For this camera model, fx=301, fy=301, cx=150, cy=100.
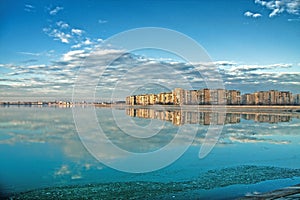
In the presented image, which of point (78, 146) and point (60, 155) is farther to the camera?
point (78, 146)

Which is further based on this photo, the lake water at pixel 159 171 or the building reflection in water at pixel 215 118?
the building reflection in water at pixel 215 118

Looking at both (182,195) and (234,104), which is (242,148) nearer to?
(182,195)

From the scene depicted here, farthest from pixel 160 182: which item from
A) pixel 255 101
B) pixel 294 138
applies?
pixel 255 101

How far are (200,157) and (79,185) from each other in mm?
5895

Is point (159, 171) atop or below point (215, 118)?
below

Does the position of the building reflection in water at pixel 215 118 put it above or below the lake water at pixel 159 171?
above

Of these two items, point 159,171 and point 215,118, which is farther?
point 215,118

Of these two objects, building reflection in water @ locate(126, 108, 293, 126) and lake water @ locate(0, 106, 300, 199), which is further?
building reflection in water @ locate(126, 108, 293, 126)

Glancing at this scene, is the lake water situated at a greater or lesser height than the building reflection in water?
lesser

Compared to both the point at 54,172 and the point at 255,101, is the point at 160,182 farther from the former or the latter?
the point at 255,101

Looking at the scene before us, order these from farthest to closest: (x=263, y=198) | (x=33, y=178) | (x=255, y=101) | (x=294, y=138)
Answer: (x=255, y=101), (x=294, y=138), (x=33, y=178), (x=263, y=198)

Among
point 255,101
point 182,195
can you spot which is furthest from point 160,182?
point 255,101

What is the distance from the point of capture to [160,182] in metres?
9.18

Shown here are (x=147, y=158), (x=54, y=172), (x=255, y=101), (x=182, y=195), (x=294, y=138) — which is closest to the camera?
(x=182, y=195)
